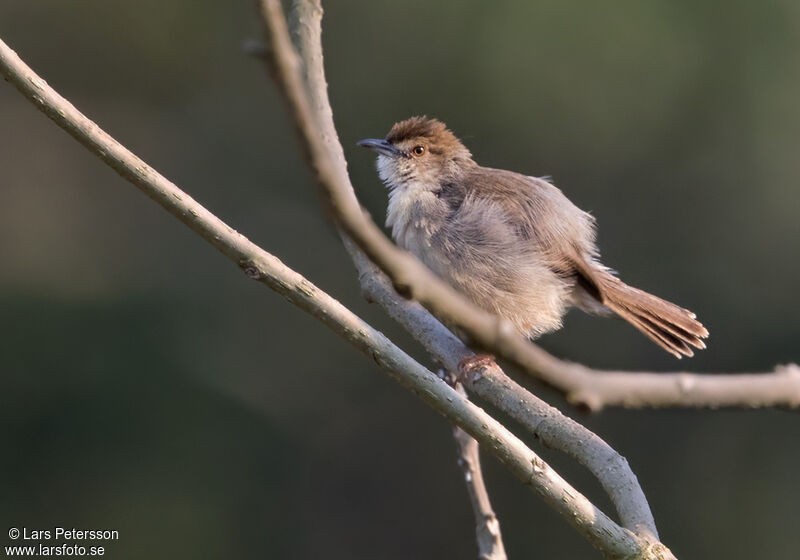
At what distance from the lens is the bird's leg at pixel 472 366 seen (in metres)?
3.67

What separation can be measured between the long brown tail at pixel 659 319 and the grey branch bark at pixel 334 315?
6.74 feet

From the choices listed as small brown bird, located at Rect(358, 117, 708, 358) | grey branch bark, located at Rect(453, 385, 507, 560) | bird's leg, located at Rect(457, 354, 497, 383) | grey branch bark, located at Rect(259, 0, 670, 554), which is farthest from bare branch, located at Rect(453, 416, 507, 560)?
small brown bird, located at Rect(358, 117, 708, 358)

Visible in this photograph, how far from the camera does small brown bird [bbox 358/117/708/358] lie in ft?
15.4

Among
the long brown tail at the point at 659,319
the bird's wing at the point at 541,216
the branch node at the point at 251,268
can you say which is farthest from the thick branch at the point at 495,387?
the long brown tail at the point at 659,319

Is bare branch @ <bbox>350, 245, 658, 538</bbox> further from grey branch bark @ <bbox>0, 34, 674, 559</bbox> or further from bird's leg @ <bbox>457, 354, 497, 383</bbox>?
grey branch bark @ <bbox>0, 34, 674, 559</bbox>

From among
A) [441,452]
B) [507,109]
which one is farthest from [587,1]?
[441,452]

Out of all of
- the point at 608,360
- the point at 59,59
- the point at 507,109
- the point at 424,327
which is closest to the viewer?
the point at 424,327

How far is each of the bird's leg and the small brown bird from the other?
924 millimetres

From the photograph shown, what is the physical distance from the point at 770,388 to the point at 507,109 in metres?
8.30

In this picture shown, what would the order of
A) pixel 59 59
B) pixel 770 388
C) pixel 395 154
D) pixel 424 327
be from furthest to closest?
pixel 59 59 → pixel 395 154 → pixel 424 327 → pixel 770 388

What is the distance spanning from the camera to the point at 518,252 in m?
4.76

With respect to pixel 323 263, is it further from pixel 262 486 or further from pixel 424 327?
pixel 424 327

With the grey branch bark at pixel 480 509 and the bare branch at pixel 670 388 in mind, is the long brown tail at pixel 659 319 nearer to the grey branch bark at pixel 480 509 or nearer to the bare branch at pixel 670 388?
the grey branch bark at pixel 480 509

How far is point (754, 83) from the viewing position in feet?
31.8
